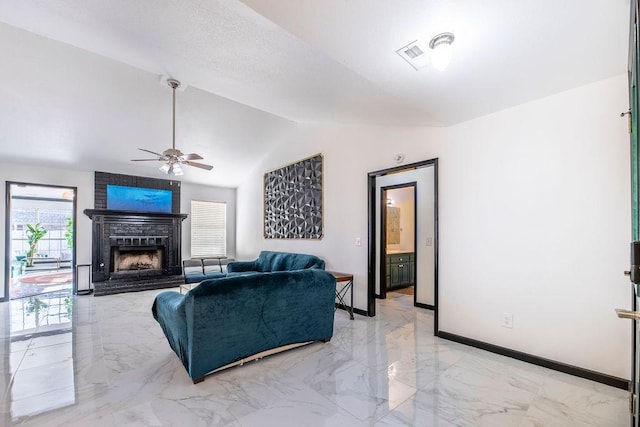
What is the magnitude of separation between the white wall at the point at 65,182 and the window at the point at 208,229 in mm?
2046

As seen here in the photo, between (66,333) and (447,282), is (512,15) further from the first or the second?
(66,333)

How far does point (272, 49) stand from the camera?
2.29 m

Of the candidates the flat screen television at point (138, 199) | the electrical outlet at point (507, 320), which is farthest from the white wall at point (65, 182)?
the electrical outlet at point (507, 320)

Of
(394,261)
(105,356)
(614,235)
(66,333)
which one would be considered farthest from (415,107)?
(66,333)

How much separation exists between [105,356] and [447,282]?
360 cm

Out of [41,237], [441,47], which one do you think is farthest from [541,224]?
[41,237]

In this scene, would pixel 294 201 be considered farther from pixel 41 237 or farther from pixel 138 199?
pixel 41 237

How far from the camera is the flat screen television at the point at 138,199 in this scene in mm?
6156

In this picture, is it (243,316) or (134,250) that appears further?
(134,250)

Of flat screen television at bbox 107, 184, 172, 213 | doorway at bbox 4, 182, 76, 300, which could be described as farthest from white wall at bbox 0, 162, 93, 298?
doorway at bbox 4, 182, 76, 300

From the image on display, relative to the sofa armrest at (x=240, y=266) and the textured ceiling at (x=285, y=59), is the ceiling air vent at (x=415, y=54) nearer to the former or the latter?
the textured ceiling at (x=285, y=59)

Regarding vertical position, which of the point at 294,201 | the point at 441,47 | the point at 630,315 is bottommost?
the point at 630,315

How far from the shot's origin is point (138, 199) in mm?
6445

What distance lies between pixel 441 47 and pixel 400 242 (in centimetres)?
496
